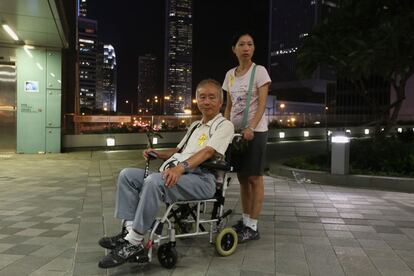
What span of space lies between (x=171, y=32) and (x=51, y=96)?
4343 inches

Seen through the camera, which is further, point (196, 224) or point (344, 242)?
point (344, 242)

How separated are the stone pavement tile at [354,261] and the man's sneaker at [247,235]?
2.65ft

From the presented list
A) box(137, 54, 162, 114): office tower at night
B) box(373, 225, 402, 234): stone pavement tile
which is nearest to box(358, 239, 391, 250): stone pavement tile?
box(373, 225, 402, 234): stone pavement tile

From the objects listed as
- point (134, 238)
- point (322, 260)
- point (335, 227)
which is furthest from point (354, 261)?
point (134, 238)

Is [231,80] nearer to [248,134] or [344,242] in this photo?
[248,134]

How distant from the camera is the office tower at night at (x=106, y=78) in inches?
3939

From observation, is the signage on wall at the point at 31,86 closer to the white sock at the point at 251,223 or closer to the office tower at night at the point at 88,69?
the white sock at the point at 251,223

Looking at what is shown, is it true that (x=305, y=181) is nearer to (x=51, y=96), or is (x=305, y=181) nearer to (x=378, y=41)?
(x=378, y=41)

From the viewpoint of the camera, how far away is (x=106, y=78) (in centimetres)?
10669

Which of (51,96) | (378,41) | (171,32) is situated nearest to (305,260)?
(378,41)

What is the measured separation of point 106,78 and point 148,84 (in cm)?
1019

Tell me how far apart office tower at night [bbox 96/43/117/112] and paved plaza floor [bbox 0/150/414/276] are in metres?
92.0

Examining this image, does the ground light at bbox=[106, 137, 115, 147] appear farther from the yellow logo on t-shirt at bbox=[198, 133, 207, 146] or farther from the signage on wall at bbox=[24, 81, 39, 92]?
the yellow logo on t-shirt at bbox=[198, 133, 207, 146]

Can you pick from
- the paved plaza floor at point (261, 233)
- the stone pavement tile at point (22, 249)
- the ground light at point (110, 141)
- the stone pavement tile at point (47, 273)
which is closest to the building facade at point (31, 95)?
the ground light at point (110, 141)
